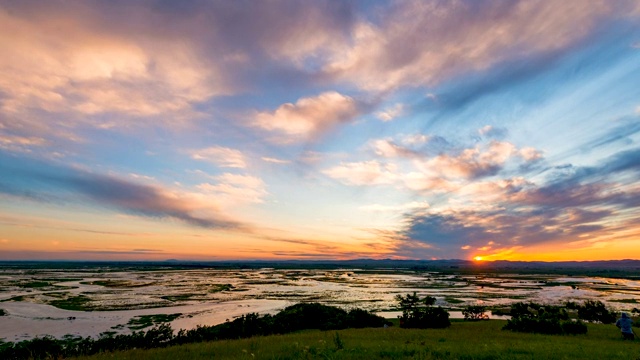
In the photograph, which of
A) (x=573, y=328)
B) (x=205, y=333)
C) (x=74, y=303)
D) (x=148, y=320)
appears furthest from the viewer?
(x=74, y=303)

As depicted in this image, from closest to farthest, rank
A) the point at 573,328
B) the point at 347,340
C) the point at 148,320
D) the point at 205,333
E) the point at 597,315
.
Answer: the point at 347,340, the point at 573,328, the point at 205,333, the point at 597,315, the point at 148,320

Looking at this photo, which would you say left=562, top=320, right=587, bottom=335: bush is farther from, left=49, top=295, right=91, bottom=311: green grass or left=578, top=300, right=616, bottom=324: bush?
left=49, top=295, right=91, bottom=311: green grass

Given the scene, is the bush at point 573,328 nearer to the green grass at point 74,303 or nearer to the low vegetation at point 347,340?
the low vegetation at point 347,340

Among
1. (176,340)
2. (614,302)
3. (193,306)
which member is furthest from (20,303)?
(614,302)

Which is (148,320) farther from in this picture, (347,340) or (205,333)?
(347,340)

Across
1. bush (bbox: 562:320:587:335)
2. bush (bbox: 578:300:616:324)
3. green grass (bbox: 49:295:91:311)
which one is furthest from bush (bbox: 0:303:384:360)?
bush (bbox: 578:300:616:324)

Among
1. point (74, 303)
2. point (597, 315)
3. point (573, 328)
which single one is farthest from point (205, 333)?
point (597, 315)

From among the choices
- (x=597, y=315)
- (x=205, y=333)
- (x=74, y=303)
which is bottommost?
(x=74, y=303)

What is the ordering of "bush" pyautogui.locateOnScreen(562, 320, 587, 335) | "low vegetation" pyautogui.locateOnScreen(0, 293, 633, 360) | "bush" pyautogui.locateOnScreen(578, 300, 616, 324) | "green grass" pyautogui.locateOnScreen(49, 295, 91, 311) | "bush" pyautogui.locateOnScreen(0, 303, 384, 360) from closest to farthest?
"low vegetation" pyautogui.locateOnScreen(0, 293, 633, 360)
"bush" pyautogui.locateOnScreen(0, 303, 384, 360)
"bush" pyautogui.locateOnScreen(562, 320, 587, 335)
"bush" pyautogui.locateOnScreen(578, 300, 616, 324)
"green grass" pyautogui.locateOnScreen(49, 295, 91, 311)

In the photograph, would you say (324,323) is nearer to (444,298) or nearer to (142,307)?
(142,307)

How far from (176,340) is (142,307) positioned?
36.9m

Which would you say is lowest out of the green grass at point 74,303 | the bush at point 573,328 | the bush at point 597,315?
the green grass at point 74,303

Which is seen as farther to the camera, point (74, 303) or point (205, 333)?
point (74, 303)

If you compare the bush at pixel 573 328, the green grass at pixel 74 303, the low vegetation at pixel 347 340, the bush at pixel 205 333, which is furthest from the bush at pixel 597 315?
the green grass at pixel 74 303
